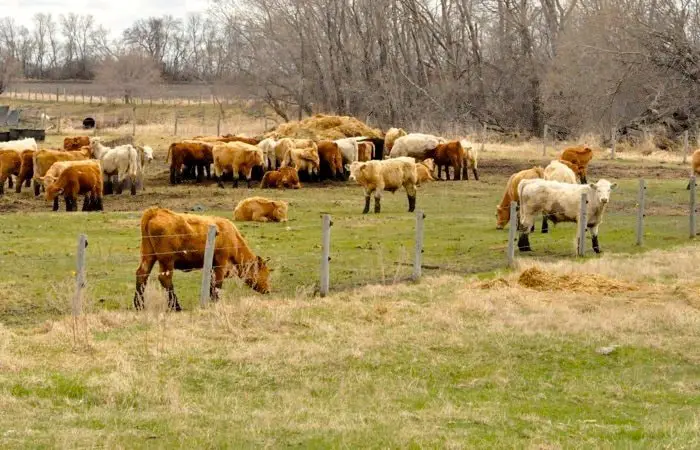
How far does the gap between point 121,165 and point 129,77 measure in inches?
2663

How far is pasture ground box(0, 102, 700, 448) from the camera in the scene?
27.9 feet

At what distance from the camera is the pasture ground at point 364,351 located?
8492mm

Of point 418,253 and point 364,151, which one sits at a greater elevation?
point 364,151

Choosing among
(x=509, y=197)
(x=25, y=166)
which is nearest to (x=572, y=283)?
(x=509, y=197)

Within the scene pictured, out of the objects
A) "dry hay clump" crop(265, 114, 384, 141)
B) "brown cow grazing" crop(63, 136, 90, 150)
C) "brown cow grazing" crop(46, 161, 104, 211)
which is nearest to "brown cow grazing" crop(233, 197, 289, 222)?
"brown cow grazing" crop(46, 161, 104, 211)

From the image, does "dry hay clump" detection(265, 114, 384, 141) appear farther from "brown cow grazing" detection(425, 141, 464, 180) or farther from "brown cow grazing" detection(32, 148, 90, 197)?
"brown cow grazing" detection(32, 148, 90, 197)

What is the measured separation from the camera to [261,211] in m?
23.3

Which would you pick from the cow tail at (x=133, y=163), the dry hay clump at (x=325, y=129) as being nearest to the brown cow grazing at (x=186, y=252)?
the cow tail at (x=133, y=163)

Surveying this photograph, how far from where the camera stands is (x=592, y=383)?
10328mm

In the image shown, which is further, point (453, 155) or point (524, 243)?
point (453, 155)

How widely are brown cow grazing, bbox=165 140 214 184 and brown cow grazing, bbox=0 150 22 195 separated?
5124 millimetres

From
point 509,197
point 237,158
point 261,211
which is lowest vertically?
point 261,211

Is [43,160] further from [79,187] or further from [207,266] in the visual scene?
[207,266]

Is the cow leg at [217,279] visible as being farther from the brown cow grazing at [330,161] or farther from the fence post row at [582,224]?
the brown cow grazing at [330,161]
